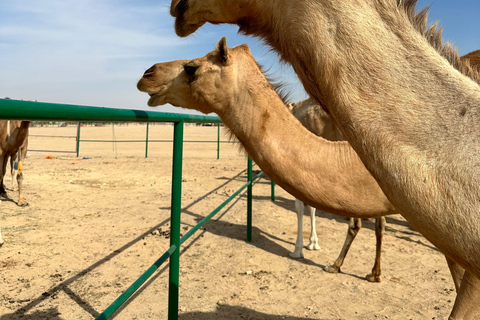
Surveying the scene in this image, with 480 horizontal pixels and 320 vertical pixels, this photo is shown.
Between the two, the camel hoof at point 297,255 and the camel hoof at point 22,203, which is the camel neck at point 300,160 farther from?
the camel hoof at point 22,203

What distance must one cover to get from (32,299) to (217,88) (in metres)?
2.31

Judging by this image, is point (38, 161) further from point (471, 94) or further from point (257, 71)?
point (471, 94)

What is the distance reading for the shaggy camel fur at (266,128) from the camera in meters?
2.08

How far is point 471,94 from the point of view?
2.68 ft

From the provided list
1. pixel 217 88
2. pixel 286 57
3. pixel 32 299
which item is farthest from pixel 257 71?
pixel 32 299

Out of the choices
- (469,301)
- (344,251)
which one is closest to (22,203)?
(344,251)

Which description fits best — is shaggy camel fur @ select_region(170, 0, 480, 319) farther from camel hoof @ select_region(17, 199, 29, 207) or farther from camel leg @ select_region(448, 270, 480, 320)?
camel hoof @ select_region(17, 199, 29, 207)

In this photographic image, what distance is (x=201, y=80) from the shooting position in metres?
2.52

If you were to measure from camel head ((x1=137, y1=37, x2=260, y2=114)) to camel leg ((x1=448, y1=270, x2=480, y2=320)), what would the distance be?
1.64 meters

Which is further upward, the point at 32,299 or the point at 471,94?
the point at 471,94

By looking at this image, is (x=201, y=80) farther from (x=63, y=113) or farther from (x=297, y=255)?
(x=297, y=255)

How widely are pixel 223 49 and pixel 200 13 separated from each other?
1385 millimetres

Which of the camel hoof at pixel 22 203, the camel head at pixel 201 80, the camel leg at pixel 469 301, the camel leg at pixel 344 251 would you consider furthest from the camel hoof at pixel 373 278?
the camel hoof at pixel 22 203

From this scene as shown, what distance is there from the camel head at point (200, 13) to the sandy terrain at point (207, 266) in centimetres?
239
